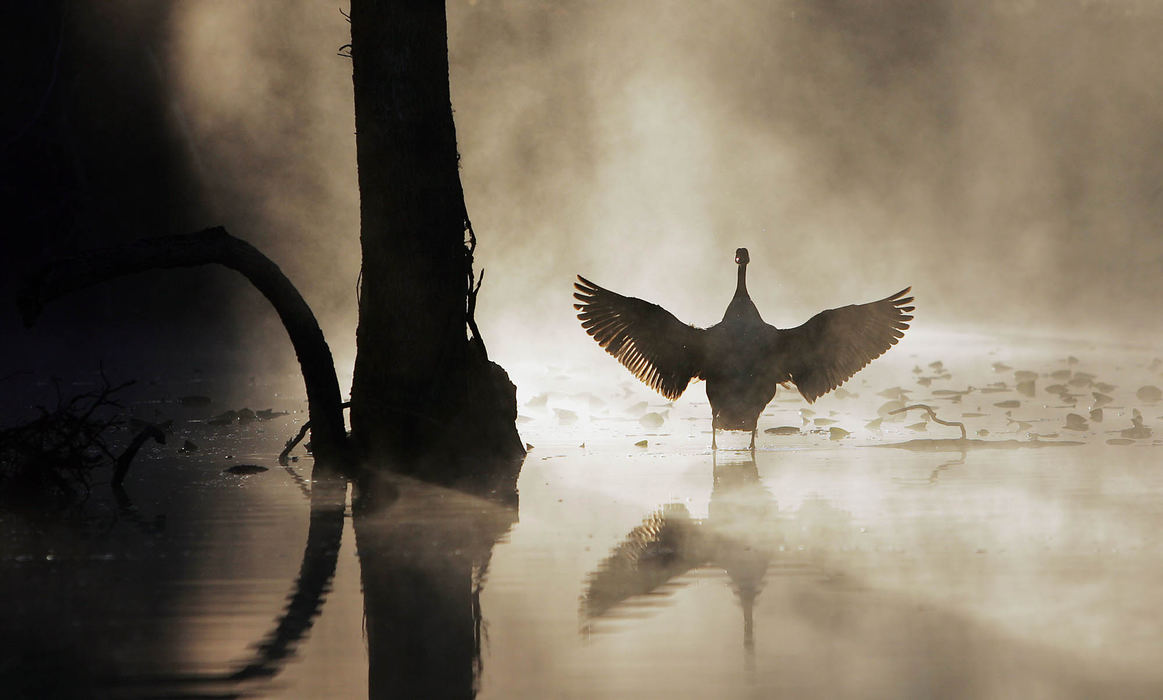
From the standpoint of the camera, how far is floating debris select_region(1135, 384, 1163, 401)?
1108 cm

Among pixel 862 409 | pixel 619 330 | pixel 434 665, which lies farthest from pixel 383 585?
pixel 862 409

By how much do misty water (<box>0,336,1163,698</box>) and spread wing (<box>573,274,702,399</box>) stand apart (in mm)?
862

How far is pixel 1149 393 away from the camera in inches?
443

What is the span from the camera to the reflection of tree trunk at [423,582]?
3.47 meters

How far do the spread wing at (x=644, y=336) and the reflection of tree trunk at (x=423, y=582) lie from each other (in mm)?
2729

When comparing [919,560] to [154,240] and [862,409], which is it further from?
[862,409]

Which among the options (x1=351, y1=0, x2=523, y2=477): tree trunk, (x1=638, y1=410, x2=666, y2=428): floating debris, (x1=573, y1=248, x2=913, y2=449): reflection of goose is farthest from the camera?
(x1=638, y1=410, x2=666, y2=428): floating debris

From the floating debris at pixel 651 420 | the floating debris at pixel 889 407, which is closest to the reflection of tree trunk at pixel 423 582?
the floating debris at pixel 651 420

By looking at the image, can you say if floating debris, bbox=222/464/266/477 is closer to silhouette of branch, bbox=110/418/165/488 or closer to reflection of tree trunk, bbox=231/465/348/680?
reflection of tree trunk, bbox=231/465/348/680

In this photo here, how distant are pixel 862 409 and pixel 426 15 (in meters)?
5.41

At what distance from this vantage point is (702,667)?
11.4ft

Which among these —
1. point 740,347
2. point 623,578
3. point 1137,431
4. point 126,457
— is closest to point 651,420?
point 740,347

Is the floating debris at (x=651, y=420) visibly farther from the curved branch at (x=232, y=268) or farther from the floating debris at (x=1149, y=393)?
the floating debris at (x=1149, y=393)

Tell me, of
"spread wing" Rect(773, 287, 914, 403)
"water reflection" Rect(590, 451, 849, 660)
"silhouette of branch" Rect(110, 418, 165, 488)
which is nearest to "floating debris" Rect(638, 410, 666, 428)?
"spread wing" Rect(773, 287, 914, 403)
